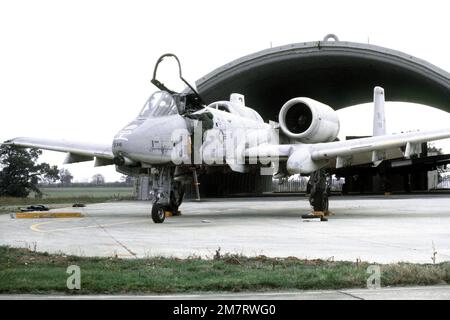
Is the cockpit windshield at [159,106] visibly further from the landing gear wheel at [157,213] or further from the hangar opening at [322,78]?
the hangar opening at [322,78]

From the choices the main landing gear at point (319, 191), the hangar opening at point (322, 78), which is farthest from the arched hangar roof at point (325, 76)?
the main landing gear at point (319, 191)

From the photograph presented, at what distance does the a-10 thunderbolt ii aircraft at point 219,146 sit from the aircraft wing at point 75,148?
0.04 metres

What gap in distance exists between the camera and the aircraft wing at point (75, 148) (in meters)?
20.4

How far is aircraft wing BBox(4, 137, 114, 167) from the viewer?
66.9ft

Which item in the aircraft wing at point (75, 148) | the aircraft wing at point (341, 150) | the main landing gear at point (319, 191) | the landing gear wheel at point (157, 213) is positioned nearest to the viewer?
the landing gear wheel at point (157, 213)

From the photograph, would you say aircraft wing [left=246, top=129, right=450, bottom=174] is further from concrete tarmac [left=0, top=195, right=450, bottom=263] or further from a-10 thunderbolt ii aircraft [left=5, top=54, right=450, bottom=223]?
concrete tarmac [left=0, top=195, right=450, bottom=263]

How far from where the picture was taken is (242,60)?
32.7 meters

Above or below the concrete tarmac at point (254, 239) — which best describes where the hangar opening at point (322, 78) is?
above
